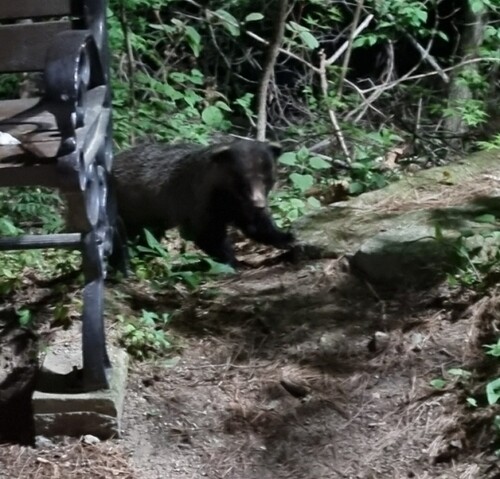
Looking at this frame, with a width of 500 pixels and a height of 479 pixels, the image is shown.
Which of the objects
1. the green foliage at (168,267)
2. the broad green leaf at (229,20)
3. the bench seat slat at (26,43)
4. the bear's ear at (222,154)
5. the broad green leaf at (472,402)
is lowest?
the green foliage at (168,267)

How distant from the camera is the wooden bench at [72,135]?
2.83m

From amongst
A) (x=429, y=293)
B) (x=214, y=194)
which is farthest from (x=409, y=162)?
(x=429, y=293)

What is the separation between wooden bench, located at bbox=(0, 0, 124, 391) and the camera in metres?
2.83

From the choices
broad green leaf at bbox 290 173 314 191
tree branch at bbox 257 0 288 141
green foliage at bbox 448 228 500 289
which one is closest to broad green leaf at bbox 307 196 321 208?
broad green leaf at bbox 290 173 314 191

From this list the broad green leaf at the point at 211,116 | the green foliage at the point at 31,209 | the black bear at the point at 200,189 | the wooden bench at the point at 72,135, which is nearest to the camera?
the wooden bench at the point at 72,135

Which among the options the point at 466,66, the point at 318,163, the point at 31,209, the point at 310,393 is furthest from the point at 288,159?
the point at 310,393

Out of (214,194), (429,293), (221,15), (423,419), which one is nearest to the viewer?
(423,419)

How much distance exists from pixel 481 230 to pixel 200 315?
143 centimetres

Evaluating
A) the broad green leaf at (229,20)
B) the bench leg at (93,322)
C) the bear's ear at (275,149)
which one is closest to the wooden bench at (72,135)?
the bench leg at (93,322)

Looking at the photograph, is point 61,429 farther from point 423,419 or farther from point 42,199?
point 42,199

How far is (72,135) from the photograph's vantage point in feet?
9.32

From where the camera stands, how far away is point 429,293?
391 cm

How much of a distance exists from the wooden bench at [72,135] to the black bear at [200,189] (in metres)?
1.28

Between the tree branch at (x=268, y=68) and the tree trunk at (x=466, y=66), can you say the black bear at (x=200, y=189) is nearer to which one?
the tree branch at (x=268, y=68)
